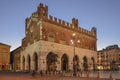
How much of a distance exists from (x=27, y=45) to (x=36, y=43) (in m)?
8.88

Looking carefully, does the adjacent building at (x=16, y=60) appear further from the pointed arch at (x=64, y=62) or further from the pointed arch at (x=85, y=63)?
the pointed arch at (x=85, y=63)

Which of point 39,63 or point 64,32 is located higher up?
point 64,32

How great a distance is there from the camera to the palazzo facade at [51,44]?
152 feet

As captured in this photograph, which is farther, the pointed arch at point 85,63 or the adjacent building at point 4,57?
the adjacent building at point 4,57

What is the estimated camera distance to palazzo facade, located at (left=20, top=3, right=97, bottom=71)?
46.4 m

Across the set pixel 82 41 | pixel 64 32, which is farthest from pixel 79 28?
pixel 64 32

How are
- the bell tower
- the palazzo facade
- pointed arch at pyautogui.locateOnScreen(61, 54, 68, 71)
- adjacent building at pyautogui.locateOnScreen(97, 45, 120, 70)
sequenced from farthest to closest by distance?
1. adjacent building at pyautogui.locateOnScreen(97, 45, 120, 70)
2. pointed arch at pyautogui.locateOnScreen(61, 54, 68, 71)
3. the bell tower
4. the palazzo facade

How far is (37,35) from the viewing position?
4791 cm

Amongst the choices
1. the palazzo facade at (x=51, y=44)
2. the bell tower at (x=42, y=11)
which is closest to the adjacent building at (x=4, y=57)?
the palazzo facade at (x=51, y=44)

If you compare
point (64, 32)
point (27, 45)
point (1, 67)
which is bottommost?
point (1, 67)

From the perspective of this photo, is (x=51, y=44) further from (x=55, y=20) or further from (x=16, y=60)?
(x=16, y=60)

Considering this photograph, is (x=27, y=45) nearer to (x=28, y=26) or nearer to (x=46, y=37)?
(x=28, y=26)

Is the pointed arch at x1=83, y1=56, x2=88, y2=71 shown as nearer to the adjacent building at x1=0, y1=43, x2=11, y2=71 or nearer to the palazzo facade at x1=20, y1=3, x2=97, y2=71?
the palazzo facade at x1=20, y1=3, x2=97, y2=71

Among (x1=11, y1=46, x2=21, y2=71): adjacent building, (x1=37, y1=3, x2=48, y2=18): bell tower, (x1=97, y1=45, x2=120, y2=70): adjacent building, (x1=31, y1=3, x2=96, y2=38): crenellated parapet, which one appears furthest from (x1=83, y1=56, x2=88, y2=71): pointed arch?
(x1=97, y1=45, x2=120, y2=70): adjacent building
